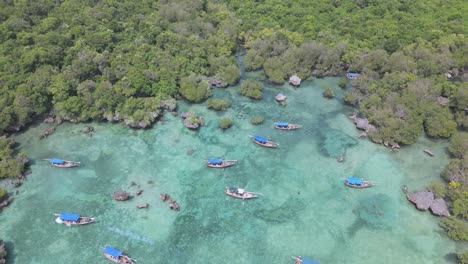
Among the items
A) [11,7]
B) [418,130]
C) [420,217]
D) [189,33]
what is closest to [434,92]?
[418,130]

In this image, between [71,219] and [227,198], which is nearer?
[71,219]

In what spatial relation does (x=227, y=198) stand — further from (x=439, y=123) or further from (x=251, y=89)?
(x=439, y=123)

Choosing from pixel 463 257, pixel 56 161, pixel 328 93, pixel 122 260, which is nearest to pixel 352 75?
pixel 328 93

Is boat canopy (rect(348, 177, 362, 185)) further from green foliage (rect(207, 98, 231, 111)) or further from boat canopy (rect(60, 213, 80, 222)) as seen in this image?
boat canopy (rect(60, 213, 80, 222))

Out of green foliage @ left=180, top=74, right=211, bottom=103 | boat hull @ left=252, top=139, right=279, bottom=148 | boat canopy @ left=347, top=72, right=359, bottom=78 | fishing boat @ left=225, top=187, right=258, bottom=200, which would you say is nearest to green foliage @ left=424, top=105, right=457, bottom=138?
boat canopy @ left=347, top=72, right=359, bottom=78

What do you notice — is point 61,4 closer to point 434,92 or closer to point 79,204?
point 79,204

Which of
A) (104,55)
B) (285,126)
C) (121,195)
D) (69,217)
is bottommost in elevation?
(121,195)
